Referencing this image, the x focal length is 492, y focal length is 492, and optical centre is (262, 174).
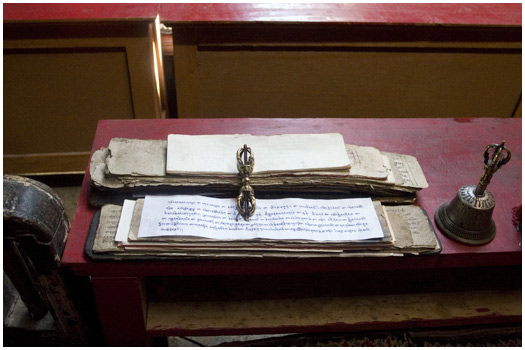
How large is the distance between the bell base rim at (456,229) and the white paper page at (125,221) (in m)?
0.70

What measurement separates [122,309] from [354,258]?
1.84 feet

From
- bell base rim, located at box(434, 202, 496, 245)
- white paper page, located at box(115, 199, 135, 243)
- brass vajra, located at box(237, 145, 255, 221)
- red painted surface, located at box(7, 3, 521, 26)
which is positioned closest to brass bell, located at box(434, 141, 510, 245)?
bell base rim, located at box(434, 202, 496, 245)

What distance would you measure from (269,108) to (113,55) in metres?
0.69

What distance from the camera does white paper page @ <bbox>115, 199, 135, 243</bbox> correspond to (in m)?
1.01

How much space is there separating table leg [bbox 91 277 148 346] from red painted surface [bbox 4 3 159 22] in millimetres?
1059

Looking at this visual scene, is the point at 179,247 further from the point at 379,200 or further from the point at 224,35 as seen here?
the point at 224,35

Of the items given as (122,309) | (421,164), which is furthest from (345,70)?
(122,309)

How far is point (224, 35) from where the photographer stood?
193 centimetres

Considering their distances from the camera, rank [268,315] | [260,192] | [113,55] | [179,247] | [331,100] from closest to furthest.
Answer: [179,247], [260,192], [268,315], [113,55], [331,100]

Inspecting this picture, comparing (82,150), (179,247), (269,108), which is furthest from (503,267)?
(82,150)

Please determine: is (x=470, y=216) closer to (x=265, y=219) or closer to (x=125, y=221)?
(x=265, y=219)

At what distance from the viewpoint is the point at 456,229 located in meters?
1.11

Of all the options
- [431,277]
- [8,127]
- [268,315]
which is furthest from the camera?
[8,127]

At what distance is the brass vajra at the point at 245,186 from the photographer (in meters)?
1.08
